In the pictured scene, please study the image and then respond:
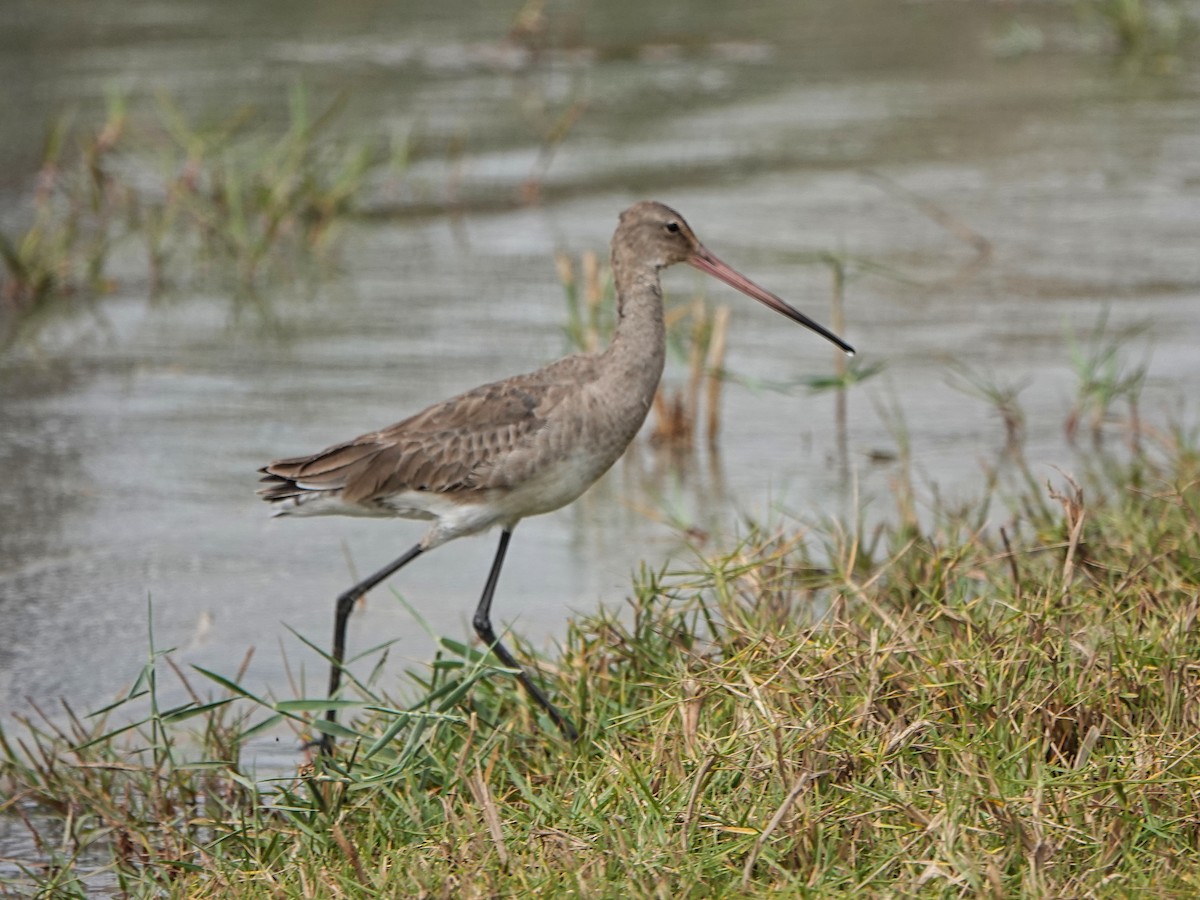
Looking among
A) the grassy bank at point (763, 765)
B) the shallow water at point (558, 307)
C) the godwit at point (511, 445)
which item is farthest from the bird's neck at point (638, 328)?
the shallow water at point (558, 307)

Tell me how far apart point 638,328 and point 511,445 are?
0.46 meters

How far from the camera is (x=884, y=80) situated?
41.8 feet

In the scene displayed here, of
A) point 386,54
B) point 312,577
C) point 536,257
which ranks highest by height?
point 386,54

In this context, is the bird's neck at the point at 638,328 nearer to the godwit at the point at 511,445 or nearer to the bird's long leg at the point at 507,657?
the godwit at the point at 511,445

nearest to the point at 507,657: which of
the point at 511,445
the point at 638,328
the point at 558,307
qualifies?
the point at 511,445

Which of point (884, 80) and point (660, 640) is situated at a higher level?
point (884, 80)

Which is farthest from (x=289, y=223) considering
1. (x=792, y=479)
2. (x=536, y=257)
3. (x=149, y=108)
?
(x=792, y=479)

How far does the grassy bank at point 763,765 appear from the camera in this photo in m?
3.29

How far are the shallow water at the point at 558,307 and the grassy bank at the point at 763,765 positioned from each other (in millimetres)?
795

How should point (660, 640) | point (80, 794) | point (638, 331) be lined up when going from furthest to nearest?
point (638, 331) → point (660, 640) → point (80, 794)

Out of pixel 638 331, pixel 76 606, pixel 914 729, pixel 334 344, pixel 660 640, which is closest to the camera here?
pixel 914 729

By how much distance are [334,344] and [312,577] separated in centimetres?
231

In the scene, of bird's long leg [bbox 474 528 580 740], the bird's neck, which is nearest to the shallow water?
bird's long leg [bbox 474 528 580 740]

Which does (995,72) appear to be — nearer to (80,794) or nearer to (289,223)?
(289,223)
